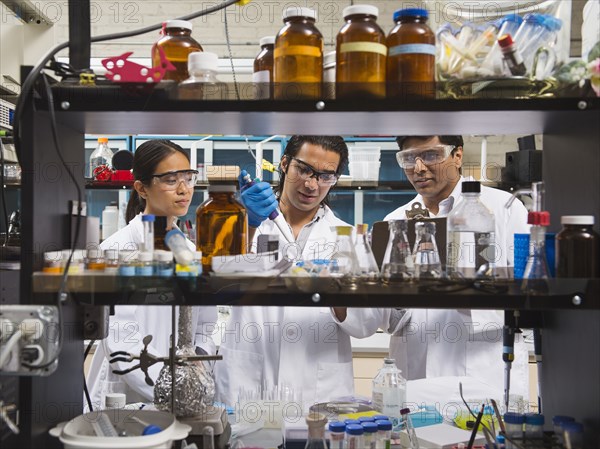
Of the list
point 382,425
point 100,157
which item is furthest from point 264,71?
point 100,157

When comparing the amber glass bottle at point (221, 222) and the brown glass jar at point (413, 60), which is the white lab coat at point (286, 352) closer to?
the amber glass bottle at point (221, 222)

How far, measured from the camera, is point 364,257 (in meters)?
1.18

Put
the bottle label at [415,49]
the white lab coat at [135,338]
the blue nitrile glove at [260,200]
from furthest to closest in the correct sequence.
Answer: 1. the white lab coat at [135,338]
2. the blue nitrile glove at [260,200]
3. the bottle label at [415,49]

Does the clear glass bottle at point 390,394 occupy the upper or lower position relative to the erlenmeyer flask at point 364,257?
lower

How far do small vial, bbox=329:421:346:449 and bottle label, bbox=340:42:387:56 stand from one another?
2.39 ft

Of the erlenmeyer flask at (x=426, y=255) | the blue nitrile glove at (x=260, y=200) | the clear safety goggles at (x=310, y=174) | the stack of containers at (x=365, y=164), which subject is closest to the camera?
the erlenmeyer flask at (x=426, y=255)

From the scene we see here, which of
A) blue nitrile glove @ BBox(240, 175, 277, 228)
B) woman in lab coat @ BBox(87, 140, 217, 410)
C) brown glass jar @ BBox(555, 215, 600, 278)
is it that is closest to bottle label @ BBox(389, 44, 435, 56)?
brown glass jar @ BBox(555, 215, 600, 278)

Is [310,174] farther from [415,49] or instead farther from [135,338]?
[415,49]

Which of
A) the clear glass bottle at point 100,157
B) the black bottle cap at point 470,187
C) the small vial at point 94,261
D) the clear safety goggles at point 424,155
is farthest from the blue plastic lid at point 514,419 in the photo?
the clear glass bottle at point 100,157

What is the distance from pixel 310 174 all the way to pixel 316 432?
137 centimetres

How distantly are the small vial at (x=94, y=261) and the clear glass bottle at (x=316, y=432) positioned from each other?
495mm

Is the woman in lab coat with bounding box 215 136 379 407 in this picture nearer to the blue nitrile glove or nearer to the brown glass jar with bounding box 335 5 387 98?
the blue nitrile glove

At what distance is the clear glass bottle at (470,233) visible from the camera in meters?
1.19

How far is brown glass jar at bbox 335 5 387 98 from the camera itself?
3.39 feet
